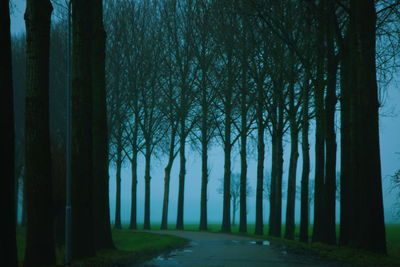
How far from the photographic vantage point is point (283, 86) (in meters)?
26.9

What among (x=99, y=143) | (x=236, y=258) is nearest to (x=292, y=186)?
(x=99, y=143)

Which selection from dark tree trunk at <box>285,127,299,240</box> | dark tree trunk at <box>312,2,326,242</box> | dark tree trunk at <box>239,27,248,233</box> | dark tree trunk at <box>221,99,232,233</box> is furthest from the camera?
dark tree trunk at <box>221,99,232,233</box>

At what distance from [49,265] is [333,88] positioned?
1248cm

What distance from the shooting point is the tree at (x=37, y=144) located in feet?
Result: 43.6

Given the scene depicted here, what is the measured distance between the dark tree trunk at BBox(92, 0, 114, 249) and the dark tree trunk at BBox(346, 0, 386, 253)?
7.80 metres

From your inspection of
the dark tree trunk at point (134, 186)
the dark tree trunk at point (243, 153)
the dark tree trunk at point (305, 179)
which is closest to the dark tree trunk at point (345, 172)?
the dark tree trunk at point (305, 179)

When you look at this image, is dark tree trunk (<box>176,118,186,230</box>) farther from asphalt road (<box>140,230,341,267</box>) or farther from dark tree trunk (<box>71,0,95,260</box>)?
dark tree trunk (<box>71,0,95,260</box>)

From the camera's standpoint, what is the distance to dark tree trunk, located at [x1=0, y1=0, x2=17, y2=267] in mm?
9828

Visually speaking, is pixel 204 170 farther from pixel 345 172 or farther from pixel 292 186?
pixel 345 172

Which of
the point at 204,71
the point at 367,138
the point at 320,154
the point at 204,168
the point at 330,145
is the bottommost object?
the point at 204,168

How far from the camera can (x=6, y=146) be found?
9891 mm

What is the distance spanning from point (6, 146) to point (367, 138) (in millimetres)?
9770

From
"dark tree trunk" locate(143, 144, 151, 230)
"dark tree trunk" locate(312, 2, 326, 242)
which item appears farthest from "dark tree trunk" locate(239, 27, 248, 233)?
"dark tree trunk" locate(312, 2, 326, 242)

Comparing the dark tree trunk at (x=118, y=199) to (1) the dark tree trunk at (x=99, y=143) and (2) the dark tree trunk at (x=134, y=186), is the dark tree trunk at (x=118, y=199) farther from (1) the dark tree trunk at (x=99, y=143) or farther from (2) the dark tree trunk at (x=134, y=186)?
(1) the dark tree trunk at (x=99, y=143)
